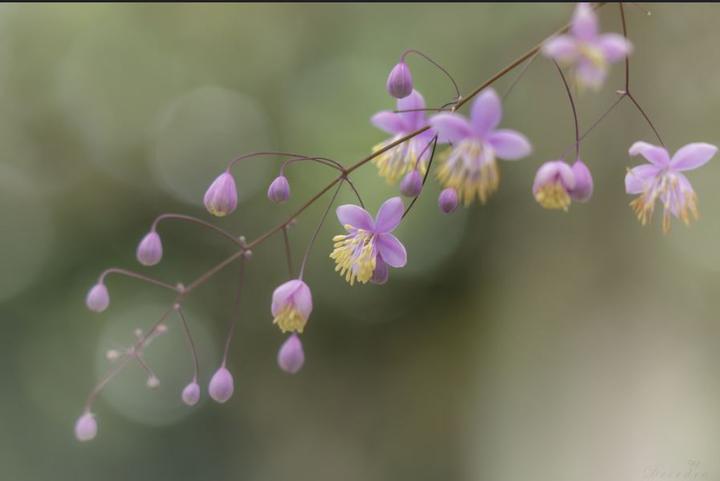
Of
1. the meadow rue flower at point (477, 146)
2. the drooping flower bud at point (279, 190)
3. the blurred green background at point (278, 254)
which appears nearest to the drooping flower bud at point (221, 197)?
the drooping flower bud at point (279, 190)

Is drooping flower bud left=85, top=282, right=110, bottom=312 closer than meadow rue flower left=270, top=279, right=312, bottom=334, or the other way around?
meadow rue flower left=270, top=279, right=312, bottom=334

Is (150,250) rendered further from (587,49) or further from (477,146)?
(587,49)

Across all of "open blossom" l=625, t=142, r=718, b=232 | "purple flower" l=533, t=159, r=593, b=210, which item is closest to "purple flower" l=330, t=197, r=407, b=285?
"purple flower" l=533, t=159, r=593, b=210

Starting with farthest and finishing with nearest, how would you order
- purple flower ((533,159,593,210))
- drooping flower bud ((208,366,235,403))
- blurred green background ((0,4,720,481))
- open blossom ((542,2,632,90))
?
blurred green background ((0,4,720,481))
drooping flower bud ((208,366,235,403))
purple flower ((533,159,593,210))
open blossom ((542,2,632,90))

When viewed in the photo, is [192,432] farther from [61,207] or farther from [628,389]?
[628,389]

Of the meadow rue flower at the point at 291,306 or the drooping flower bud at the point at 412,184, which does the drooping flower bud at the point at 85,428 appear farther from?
the drooping flower bud at the point at 412,184

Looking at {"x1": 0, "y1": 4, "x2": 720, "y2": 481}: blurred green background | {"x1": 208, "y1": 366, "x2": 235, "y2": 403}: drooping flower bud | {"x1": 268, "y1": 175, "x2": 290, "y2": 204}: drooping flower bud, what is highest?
{"x1": 0, "y1": 4, "x2": 720, "y2": 481}: blurred green background

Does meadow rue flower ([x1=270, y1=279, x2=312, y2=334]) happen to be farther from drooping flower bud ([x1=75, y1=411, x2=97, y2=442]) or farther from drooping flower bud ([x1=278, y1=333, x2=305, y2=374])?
drooping flower bud ([x1=75, y1=411, x2=97, y2=442])
